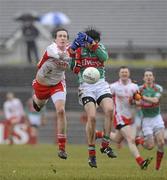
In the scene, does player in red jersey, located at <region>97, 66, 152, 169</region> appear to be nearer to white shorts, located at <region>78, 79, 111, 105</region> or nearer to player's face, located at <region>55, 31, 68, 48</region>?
white shorts, located at <region>78, 79, 111, 105</region>

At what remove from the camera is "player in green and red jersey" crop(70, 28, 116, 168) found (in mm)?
14914

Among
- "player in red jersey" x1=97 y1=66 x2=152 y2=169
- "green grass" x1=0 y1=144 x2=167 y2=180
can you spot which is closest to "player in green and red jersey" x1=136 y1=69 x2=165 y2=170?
"player in red jersey" x1=97 y1=66 x2=152 y2=169

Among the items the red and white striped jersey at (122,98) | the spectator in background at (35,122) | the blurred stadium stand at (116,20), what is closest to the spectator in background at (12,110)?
the spectator in background at (35,122)

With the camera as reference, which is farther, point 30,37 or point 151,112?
point 30,37

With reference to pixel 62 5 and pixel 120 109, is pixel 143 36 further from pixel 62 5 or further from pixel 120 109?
pixel 120 109

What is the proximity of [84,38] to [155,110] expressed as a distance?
4171mm

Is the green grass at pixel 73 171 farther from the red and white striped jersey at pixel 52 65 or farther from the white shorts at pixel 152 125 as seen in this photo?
the red and white striped jersey at pixel 52 65

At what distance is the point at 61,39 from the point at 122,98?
3962mm

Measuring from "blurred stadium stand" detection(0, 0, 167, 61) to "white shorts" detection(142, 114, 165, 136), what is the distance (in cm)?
1958

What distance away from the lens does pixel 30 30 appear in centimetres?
3728

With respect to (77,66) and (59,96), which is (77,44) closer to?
(77,66)

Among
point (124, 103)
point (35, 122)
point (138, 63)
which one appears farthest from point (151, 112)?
point (138, 63)

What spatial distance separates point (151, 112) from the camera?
18.4 m

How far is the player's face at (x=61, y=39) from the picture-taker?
14.9 meters
